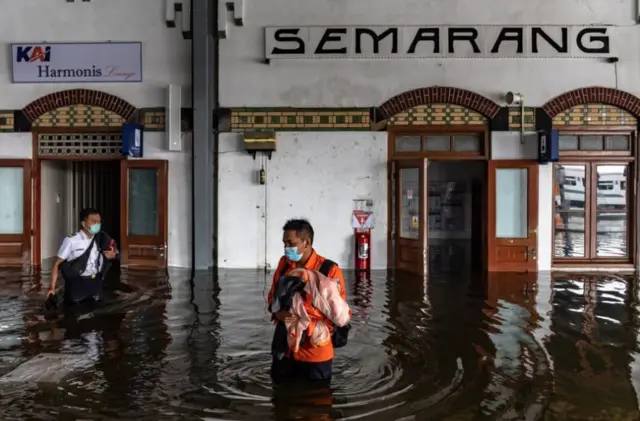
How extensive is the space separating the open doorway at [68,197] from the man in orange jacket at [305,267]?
797 cm

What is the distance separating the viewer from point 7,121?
413 inches

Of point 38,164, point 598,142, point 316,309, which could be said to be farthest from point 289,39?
point 316,309

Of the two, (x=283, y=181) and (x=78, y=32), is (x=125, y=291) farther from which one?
(x=78, y=32)

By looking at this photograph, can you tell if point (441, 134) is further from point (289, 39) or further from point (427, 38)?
point (289, 39)

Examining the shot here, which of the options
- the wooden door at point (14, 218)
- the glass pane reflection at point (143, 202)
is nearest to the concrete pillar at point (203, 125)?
the glass pane reflection at point (143, 202)

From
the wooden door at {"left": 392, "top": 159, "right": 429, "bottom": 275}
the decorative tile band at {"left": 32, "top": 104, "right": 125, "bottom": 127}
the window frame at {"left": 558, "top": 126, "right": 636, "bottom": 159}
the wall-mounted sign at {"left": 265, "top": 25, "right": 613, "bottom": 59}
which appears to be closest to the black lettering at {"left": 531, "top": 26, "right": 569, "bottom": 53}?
the wall-mounted sign at {"left": 265, "top": 25, "right": 613, "bottom": 59}

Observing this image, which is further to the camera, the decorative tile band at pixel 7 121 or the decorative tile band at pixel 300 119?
the decorative tile band at pixel 7 121

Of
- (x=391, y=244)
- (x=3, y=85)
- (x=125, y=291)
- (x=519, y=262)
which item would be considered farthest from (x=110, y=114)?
(x=519, y=262)

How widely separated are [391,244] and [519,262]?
2090 millimetres

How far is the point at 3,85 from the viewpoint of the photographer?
10.5 m

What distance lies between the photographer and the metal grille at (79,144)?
1059 centimetres

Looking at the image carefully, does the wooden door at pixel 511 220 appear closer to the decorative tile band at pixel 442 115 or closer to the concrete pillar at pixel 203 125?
the decorative tile band at pixel 442 115

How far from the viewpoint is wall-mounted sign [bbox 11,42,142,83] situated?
10391 millimetres

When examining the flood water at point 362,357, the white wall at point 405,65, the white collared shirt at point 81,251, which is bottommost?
the flood water at point 362,357
